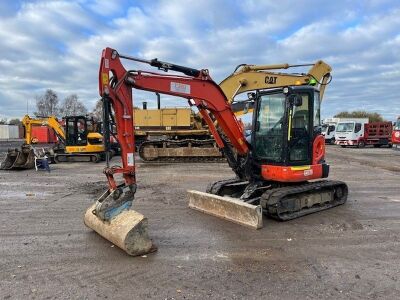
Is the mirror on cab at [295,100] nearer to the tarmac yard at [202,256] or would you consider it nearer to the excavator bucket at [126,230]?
the tarmac yard at [202,256]

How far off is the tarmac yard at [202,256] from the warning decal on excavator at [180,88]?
7.98 feet

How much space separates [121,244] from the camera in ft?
18.1

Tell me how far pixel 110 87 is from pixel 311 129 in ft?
13.9

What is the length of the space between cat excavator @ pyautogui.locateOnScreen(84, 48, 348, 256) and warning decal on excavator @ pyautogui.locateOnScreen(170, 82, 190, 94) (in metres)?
0.02

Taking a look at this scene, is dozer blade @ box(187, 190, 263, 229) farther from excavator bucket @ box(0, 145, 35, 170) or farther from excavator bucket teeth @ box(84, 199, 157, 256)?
excavator bucket @ box(0, 145, 35, 170)

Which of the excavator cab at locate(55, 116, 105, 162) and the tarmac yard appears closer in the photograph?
the tarmac yard

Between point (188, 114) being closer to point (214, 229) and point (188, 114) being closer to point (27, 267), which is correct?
point (214, 229)

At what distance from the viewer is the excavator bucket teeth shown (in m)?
5.45

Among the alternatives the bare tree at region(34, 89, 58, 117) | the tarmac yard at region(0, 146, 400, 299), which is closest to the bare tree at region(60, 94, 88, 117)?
the bare tree at region(34, 89, 58, 117)

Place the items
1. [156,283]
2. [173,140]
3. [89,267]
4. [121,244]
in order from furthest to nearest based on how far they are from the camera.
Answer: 1. [173,140]
2. [121,244]
3. [89,267]
4. [156,283]

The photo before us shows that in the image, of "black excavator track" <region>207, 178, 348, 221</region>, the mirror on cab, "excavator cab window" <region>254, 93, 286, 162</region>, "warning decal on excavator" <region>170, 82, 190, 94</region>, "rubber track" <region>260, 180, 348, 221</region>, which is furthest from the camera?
"excavator cab window" <region>254, 93, 286, 162</region>

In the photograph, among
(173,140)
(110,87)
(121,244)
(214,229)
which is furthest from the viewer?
(173,140)

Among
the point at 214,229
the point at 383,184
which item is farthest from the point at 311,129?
the point at 383,184

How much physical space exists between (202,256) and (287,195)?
2.71 metres
